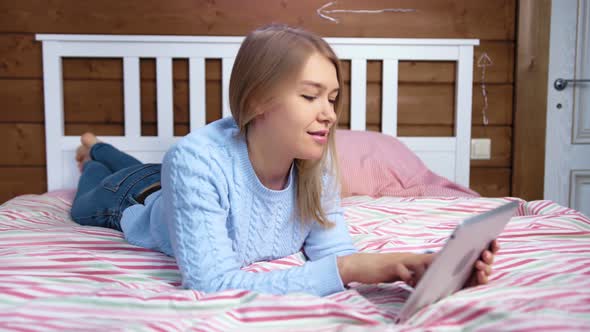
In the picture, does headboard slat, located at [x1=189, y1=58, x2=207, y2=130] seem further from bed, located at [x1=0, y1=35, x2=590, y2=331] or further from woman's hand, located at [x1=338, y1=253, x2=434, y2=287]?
woman's hand, located at [x1=338, y1=253, x2=434, y2=287]

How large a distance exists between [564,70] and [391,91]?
0.84 metres

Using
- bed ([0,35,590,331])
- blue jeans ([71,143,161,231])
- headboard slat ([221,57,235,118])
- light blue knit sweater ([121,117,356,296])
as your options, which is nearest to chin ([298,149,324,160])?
light blue knit sweater ([121,117,356,296])

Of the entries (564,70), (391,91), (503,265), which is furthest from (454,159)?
(503,265)

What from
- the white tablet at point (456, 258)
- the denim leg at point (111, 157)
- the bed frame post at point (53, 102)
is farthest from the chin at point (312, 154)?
the bed frame post at point (53, 102)

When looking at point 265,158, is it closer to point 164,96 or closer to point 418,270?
point 418,270

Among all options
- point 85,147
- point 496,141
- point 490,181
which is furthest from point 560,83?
point 85,147

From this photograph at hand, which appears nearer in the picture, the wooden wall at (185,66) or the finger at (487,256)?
the finger at (487,256)

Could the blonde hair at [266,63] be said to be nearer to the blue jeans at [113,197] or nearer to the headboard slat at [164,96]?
the blue jeans at [113,197]

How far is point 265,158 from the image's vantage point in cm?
99

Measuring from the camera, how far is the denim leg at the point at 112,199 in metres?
1.40

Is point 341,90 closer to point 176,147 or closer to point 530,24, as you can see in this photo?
point 176,147

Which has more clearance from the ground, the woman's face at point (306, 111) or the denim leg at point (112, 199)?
the woman's face at point (306, 111)

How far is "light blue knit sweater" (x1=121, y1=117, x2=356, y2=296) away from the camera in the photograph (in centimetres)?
82

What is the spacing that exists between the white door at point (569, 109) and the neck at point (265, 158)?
72.4 inches
